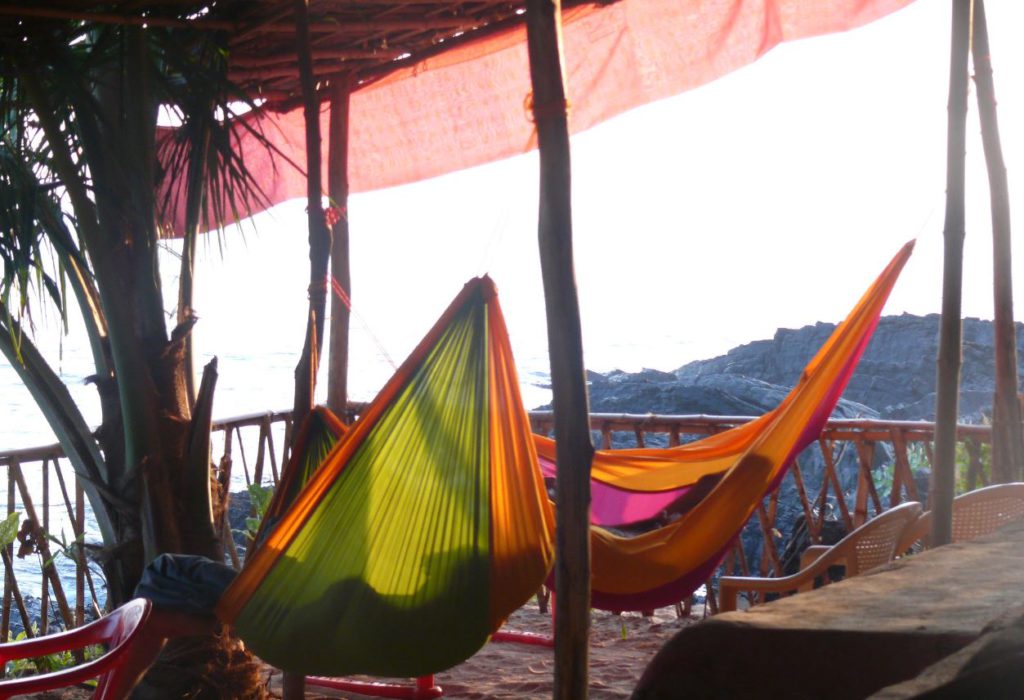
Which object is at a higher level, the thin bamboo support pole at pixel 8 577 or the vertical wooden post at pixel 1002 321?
the vertical wooden post at pixel 1002 321

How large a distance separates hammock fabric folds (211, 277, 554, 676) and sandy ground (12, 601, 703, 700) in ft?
2.21

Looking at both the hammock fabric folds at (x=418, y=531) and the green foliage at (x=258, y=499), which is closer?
the hammock fabric folds at (x=418, y=531)

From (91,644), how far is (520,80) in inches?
Result: 81.2

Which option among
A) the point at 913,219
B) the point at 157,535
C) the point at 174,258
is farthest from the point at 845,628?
the point at 174,258

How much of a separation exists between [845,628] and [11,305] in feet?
6.41

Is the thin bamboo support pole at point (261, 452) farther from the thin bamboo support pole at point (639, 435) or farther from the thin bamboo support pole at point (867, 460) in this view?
the thin bamboo support pole at point (867, 460)

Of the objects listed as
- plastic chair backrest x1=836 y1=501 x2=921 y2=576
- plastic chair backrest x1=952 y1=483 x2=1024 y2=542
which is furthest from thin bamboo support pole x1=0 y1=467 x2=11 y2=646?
plastic chair backrest x1=952 y1=483 x2=1024 y2=542

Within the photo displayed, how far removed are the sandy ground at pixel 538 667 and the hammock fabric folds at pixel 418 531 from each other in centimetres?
67

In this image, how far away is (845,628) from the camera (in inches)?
38.9

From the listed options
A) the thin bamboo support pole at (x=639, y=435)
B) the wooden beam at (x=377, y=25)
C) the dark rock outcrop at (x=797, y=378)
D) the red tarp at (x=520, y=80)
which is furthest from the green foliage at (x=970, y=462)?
the dark rock outcrop at (x=797, y=378)

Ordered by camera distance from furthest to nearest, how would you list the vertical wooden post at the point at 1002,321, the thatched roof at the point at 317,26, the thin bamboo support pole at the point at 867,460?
the thin bamboo support pole at the point at 867,460, the vertical wooden post at the point at 1002,321, the thatched roof at the point at 317,26

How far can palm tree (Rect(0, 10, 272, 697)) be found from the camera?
6.55 ft

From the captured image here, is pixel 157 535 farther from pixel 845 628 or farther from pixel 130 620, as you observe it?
pixel 845 628

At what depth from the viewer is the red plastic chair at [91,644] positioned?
48.5 inches
